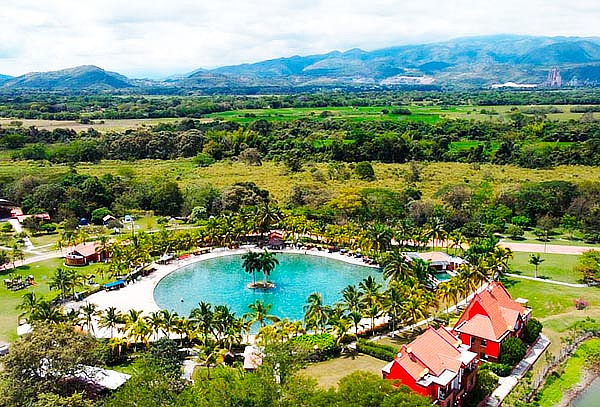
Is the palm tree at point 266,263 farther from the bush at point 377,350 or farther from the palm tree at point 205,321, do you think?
the bush at point 377,350

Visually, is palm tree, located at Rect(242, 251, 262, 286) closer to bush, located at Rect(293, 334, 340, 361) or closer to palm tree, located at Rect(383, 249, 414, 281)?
palm tree, located at Rect(383, 249, 414, 281)

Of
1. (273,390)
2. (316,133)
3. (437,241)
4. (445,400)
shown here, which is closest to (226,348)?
(273,390)

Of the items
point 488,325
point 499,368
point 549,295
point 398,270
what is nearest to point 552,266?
point 549,295

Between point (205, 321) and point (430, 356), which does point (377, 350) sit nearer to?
point (430, 356)

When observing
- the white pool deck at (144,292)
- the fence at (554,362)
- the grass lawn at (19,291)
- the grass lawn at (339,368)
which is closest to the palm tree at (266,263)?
the white pool deck at (144,292)

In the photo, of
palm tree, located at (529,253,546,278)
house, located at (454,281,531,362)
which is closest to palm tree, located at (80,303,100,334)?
house, located at (454,281,531,362)

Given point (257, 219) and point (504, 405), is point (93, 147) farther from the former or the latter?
point (504, 405)

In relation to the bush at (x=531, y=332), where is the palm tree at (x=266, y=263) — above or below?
above
